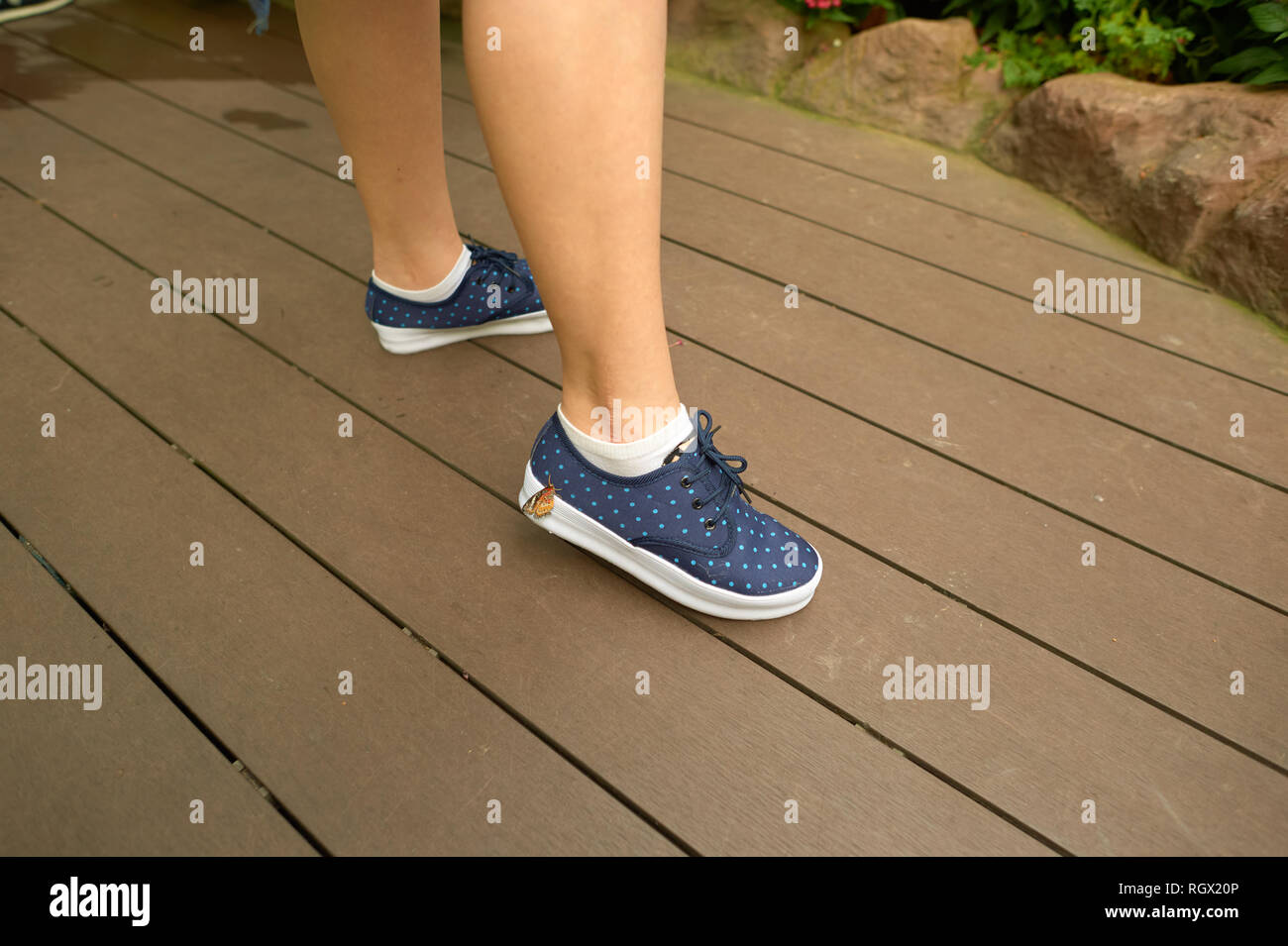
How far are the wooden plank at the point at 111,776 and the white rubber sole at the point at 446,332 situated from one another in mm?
572

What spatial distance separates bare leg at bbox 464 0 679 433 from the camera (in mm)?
788

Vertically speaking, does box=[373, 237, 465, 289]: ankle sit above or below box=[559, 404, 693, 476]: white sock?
above

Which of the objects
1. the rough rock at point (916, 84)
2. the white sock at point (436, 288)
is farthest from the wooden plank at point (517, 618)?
the rough rock at point (916, 84)

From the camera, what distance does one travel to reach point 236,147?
2.00 meters

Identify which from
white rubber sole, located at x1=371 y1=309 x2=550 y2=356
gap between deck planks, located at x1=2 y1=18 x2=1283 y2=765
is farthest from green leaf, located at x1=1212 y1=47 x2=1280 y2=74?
white rubber sole, located at x1=371 y1=309 x2=550 y2=356

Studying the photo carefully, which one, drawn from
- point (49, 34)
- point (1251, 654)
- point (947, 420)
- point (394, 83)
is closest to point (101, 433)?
point (394, 83)

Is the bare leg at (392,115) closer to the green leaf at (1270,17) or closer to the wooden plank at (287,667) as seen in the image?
the wooden plank at (287,667)

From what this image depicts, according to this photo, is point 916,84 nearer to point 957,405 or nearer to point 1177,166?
point 1177,166

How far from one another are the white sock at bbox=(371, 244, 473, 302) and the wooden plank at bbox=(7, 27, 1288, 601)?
0.64 feet

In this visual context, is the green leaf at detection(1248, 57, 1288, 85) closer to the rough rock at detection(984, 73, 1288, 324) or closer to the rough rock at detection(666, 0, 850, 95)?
the rough rock at detection(984, 73, 1288, 324)

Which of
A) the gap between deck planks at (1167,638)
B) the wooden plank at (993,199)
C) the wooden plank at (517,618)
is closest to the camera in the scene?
the wooden plank at (517,618)

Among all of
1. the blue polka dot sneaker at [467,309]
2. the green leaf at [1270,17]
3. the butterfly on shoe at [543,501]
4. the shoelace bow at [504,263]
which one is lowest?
the butterfly on shoe at [543,501]

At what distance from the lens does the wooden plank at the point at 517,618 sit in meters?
0.89

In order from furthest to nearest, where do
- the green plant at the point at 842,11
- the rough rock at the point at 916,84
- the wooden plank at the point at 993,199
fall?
the green plant at the point at 842,11
the rough rock at the point at 916,84
the wooden plank at the point at 993,199
